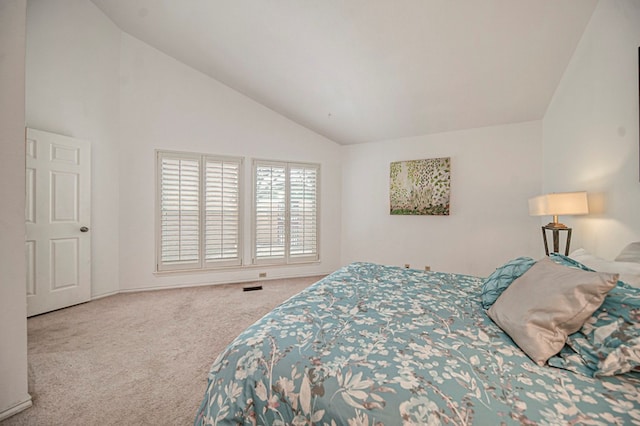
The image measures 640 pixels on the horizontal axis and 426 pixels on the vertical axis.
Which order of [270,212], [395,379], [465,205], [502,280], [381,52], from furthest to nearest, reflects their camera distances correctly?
[270,212], [465,205], [381,52], [502,280], [395,379]

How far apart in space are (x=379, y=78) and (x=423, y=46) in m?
0.60

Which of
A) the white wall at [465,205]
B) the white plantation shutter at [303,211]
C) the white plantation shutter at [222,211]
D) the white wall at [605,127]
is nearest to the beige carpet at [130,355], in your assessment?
the white plantation shutter at [222,211]

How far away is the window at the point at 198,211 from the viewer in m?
3.82

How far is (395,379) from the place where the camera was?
0.84 metres

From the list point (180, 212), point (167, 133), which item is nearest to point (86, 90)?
point (167, 133)

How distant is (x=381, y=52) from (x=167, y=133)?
311 centimetres

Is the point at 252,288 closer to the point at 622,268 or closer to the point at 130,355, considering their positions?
the point at 130,355

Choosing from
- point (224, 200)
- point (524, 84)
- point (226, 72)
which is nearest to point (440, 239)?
point (524, 84)

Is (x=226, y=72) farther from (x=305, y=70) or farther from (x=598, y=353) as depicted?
(x=598, y=353)

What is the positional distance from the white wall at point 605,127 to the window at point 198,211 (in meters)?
4.06

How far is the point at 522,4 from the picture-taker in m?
2.06

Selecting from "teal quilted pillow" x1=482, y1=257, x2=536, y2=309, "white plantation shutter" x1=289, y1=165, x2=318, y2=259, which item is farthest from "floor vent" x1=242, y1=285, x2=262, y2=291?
"teal quilted pillow" x1=482, y1=257, x2=536, y2=309

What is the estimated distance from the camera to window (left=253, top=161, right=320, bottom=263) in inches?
170

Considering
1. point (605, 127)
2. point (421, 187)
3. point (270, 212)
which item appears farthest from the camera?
point (270, 212)
